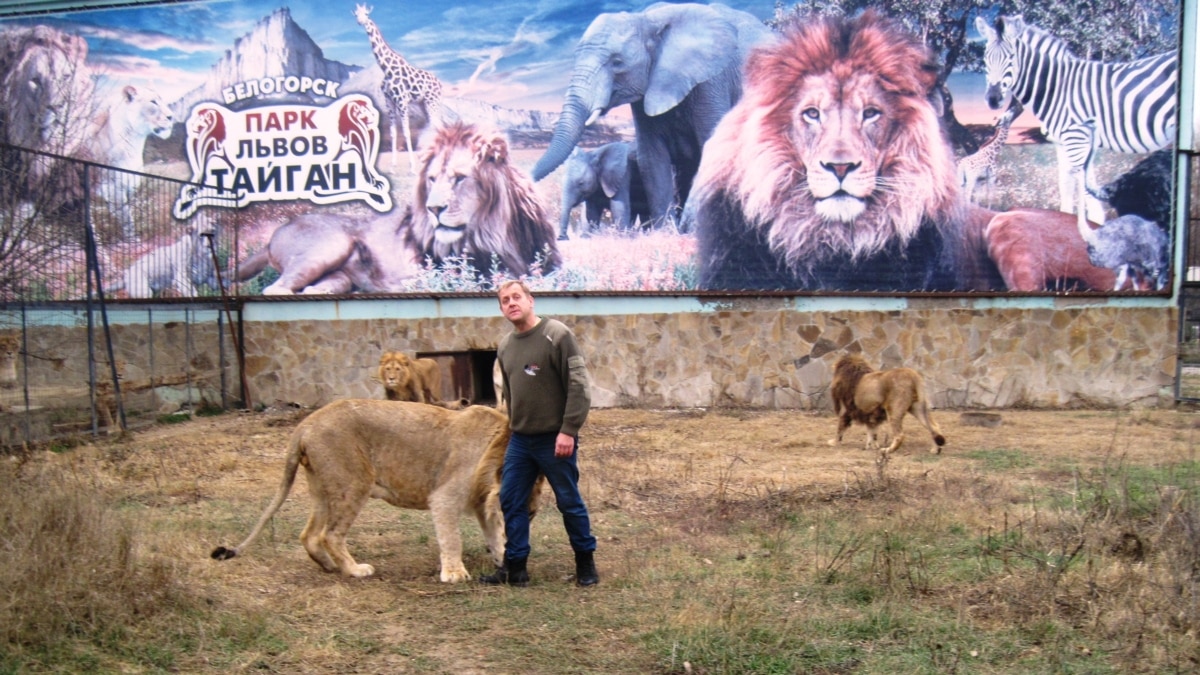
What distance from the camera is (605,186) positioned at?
1630 centimetres

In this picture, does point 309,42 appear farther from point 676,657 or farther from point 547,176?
point 676,657

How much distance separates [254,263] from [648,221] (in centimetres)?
678

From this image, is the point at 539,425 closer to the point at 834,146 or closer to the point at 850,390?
the point at 850,390

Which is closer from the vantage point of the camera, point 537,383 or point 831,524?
point 537,383

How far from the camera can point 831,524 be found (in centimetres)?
820

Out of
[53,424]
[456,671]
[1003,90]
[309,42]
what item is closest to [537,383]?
[456,671]

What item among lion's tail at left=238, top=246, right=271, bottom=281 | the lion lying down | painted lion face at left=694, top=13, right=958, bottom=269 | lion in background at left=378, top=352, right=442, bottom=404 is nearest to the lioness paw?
the lion lying down

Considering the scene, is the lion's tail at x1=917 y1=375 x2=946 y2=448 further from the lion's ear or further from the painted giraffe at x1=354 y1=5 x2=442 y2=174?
the painted giraffe at x1=354 y1=5 x2=442 y2=174

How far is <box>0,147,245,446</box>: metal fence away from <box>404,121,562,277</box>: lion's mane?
3.45 m

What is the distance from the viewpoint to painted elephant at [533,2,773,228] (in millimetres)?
16047

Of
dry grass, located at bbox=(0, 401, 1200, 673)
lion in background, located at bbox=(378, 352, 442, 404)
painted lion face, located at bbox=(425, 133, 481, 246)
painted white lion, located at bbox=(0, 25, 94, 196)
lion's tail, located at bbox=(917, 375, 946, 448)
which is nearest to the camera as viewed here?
dry grass, located at bbox=(0, 401, 1200, 673)

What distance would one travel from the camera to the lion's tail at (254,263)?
1767 centimetres

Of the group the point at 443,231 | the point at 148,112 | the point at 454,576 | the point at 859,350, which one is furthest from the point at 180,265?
the point at 454,576

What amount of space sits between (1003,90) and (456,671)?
1338 centimetres
